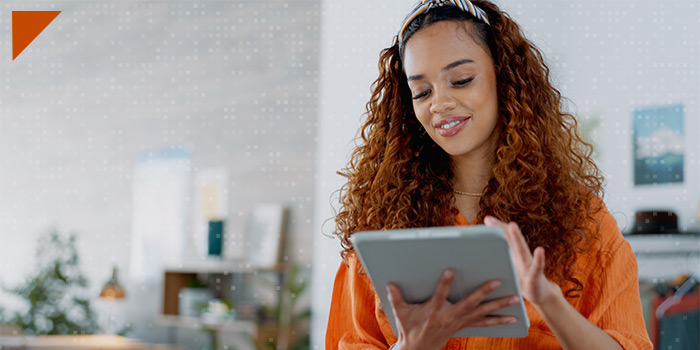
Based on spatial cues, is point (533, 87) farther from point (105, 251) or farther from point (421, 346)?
point (105, 251)

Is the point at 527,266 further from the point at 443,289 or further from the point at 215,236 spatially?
the point at 215,236

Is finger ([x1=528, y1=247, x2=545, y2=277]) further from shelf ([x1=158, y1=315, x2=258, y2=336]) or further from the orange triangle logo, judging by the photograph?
the orange triangle logo

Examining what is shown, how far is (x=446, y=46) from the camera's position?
1.30 m

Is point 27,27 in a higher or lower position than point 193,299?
higher

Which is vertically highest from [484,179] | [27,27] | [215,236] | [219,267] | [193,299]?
[27,27]

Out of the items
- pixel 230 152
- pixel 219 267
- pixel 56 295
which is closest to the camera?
pixel 219 267

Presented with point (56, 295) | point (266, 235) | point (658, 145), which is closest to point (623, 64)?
point (658, 145)

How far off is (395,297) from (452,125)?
38 cm

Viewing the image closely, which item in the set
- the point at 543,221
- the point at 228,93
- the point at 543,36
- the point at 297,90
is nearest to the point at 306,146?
the point at 297,90

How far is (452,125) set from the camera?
4.17ft

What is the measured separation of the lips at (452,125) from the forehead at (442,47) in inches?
4.0

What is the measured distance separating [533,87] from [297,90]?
3405 mm

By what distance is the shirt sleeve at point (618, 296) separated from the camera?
1210 mm

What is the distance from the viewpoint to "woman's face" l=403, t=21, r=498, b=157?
4.17 ft
